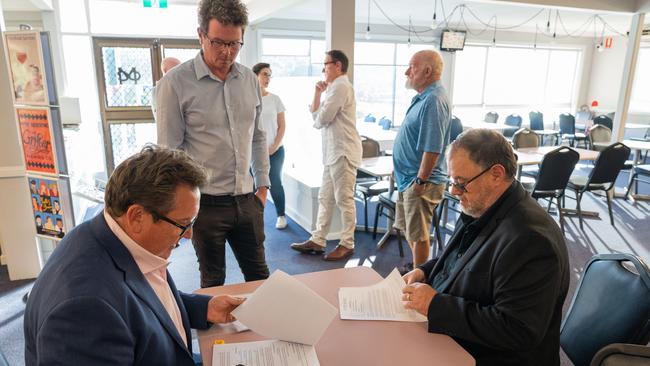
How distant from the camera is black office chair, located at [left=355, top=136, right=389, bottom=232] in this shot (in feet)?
12.4

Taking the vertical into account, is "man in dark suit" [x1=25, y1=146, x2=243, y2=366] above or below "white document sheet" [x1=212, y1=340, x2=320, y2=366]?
above

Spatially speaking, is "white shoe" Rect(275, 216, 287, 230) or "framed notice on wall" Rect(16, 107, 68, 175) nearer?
"framed notice on wall" Rect(16, 107, 68, 175)

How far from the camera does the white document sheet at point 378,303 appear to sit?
1236 mm

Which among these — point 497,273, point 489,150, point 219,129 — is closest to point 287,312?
point 497,273

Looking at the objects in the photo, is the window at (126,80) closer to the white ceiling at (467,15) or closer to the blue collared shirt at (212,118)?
the white ceiling at (467,15)

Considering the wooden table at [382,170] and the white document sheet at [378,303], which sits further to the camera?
the wooden table at [382,170]

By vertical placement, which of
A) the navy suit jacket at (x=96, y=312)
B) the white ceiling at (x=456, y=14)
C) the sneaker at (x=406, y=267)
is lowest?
the sneaker at (x=406, y=267)

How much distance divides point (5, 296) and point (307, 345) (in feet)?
8.69

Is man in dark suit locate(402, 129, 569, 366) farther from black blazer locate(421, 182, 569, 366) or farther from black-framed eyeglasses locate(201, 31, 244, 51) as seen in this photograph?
black-framed eyeglasses locate(201, 31, 244, 51)

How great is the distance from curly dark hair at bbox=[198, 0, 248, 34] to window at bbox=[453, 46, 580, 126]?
7922 mm

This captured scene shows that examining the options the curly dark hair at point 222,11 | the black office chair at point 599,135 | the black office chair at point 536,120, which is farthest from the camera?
the black office chair at point 536,120

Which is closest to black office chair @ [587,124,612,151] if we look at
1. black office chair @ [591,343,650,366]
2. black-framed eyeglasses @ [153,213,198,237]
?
black office chair @ [591,343,650,366]

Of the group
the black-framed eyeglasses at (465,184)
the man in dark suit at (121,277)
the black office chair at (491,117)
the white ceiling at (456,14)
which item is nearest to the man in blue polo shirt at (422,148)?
the black-framed eyeglasses at (465,184)

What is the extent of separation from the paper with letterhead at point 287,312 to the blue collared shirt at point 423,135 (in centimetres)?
169
